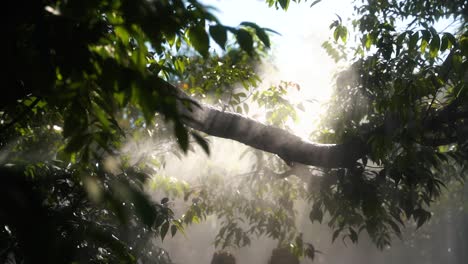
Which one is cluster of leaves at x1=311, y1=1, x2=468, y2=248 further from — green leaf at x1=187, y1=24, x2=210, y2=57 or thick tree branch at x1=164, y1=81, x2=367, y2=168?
green leaf at x1=187, y1=24, x2=210, y2=57

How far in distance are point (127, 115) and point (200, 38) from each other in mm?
1689

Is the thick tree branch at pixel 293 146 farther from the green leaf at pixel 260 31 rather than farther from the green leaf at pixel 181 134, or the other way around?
the green leaf at pixel 181 134

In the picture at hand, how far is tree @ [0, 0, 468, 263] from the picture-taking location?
35.4 inches

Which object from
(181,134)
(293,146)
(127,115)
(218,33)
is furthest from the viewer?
(293,146)

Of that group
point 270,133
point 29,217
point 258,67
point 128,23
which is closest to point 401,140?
point 270,133

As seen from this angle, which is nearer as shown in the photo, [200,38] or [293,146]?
[200,38]

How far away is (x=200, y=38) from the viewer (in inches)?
44.2

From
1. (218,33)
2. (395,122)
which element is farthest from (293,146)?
(218,33)

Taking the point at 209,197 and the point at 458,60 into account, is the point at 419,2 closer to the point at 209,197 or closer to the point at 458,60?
the point at 458,60

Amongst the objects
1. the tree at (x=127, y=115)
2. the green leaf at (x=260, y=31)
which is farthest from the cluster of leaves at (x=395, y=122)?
the green leaf at (x=260, y=31)

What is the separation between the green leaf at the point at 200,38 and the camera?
3.66 ft

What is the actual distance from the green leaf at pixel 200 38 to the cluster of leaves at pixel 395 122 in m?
1.93

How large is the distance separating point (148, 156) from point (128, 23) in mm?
2788

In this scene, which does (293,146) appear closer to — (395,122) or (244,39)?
(395,122)
